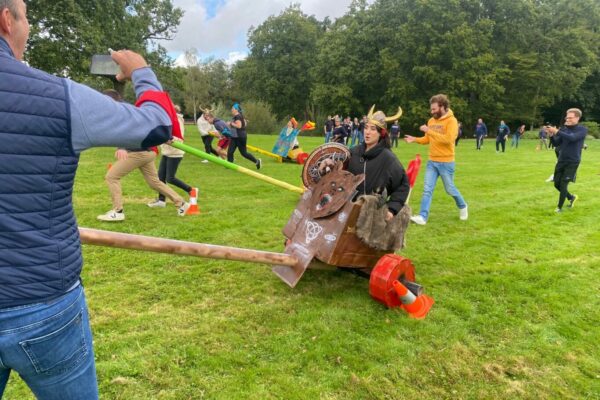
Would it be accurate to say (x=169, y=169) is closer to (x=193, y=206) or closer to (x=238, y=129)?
(x=193, y=206)

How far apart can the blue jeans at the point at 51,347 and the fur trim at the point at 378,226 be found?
276 centimetres

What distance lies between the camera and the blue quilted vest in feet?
4.36

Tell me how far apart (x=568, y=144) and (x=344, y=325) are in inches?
254

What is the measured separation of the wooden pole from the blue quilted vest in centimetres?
84

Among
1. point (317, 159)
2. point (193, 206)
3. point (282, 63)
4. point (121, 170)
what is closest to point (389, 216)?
point (317, 159)

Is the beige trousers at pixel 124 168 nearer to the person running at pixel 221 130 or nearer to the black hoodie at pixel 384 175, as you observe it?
the black hoodie at pixel 384 175

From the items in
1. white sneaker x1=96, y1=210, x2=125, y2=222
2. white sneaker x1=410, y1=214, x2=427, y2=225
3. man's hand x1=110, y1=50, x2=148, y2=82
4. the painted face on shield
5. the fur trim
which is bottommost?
white sneaker x1=96, y1=210, x2=125, y2=222

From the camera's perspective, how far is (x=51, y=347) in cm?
149

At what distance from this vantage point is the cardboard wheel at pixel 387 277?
12.7 feet

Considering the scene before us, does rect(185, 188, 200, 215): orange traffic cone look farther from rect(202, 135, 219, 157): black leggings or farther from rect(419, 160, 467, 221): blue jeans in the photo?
rect(202, 135, 219, 157): black leggings

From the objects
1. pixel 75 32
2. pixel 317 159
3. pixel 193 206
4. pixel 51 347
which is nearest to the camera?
pixel 51 347

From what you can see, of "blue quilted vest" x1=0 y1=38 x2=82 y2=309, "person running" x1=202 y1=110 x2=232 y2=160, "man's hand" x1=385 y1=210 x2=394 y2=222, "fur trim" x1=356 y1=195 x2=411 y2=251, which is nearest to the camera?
"blue quilted vest" x1=0 y1=38 x2=82 y2=309

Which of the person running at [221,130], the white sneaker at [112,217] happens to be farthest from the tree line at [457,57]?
the white sneaker at [112,217]

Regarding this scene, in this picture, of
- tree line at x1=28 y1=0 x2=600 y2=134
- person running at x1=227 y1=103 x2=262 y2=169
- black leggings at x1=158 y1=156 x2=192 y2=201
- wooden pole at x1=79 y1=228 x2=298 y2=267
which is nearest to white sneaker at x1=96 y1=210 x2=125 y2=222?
black leggings at x1=158 y1=156 x2=192 y2=201
